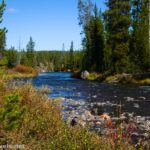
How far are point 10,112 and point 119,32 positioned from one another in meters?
50.1

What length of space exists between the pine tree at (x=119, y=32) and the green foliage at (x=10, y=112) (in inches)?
1838

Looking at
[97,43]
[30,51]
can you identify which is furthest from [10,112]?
[30,51]

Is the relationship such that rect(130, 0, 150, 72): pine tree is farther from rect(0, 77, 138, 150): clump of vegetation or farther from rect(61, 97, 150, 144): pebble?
rect(0, 77, 138, 150): clump of vegetation

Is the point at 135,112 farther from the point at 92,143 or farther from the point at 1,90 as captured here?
the point at 92,143

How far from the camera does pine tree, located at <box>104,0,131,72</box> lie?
186ft

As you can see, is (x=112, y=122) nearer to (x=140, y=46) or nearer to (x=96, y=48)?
(x=140, y=46)

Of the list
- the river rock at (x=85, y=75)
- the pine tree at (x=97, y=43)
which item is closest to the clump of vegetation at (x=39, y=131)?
the river rock at (x=85, y=75)

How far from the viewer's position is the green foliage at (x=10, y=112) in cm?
956

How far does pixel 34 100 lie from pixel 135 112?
872 cm

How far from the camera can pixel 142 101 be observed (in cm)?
2738

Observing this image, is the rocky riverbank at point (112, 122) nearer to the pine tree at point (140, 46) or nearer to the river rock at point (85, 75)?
the pine tree at point (140, 46)

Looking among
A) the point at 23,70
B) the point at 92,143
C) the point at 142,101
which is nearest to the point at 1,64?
the point at 92,143

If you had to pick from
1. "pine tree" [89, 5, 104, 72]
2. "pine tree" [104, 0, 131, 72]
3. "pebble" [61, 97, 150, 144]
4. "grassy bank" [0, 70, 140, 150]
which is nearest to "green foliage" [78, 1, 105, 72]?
"pine tree" [89, 5, 104, 72]

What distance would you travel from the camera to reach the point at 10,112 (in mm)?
9578
